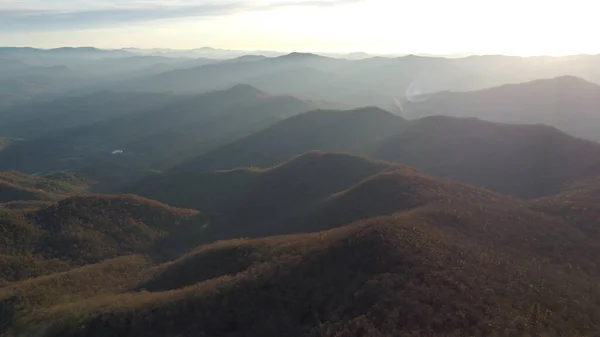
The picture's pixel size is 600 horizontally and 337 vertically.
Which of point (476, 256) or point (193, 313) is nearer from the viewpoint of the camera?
point (193, 313)

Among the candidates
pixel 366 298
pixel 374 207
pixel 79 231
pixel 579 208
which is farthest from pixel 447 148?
pixel 366 298

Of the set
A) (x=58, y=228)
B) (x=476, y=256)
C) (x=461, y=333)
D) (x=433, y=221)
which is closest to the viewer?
(x=461, y=333)

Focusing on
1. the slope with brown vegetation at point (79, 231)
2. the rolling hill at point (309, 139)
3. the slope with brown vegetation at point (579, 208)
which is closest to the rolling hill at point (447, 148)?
the rolling hill at point (309, 139)

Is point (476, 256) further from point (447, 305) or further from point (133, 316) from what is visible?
point (133, 316)

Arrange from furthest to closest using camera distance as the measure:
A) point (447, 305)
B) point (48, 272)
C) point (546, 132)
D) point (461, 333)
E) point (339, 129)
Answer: point (339, 129), point (546, 132), point (48, 272), point (447, 305), point (461, 333)

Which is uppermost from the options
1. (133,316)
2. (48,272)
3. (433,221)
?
(433,221)

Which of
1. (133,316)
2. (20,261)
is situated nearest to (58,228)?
(20,261)

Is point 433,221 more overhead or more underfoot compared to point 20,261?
more overhead

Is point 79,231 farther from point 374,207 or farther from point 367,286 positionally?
point 367,286
